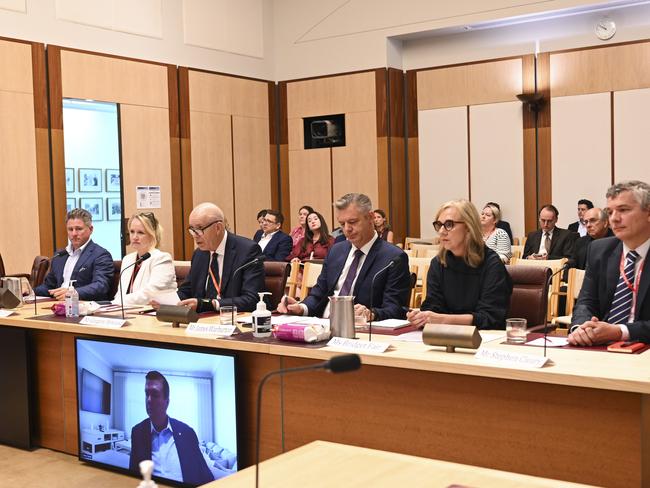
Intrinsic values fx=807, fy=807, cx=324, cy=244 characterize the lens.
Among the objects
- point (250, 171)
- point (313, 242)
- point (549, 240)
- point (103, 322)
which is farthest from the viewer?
point (250, 171)

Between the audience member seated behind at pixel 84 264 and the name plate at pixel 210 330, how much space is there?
2021 millimetres

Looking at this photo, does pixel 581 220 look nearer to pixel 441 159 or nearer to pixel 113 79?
pixel 441 159

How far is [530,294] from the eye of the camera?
4.18 meters

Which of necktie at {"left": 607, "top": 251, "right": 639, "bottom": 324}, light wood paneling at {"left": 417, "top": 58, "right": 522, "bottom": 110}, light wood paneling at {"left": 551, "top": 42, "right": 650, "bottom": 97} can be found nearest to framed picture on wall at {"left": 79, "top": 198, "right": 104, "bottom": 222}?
light wood paneling at {"left": 417, "top": 58, "right": 522, "bottom": 110}

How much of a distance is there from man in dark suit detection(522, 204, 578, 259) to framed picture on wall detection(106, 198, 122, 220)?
491 cm

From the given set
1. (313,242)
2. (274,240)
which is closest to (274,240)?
(274,240)

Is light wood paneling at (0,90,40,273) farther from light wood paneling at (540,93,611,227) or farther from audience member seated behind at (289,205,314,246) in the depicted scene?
light wood paneling at (540,93,611,227)

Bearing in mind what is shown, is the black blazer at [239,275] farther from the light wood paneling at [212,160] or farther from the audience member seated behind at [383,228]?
the light wood paneling at [212,160]

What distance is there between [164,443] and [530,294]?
6.48 ft

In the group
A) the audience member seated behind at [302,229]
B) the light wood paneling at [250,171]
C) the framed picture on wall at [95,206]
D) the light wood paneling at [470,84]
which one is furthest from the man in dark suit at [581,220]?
the framed picture on wall at [95,206]

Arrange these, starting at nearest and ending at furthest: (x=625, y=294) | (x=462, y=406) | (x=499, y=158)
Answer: (x=462, y=406), (x=625, y=294), (x=499, y=158)

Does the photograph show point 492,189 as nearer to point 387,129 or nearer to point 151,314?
point 387,129

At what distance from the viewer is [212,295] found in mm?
4840

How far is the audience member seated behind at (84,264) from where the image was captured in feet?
18.6
